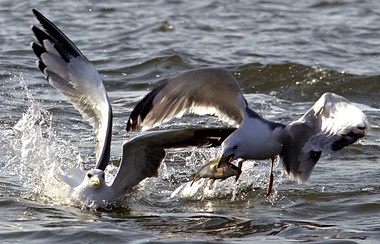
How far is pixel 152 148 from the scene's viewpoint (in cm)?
774

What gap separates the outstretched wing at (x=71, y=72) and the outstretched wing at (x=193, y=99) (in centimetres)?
89

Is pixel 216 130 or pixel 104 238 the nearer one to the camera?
pixel 104 238

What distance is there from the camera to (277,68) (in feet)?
43.3

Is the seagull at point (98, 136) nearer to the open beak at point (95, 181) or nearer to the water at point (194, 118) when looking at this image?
the open beak at point (95, 181)

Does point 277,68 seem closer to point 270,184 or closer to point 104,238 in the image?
point 270,184

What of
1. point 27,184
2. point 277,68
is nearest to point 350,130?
point 27,184

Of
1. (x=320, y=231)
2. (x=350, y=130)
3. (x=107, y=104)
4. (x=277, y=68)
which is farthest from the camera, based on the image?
(x=277, y=68)

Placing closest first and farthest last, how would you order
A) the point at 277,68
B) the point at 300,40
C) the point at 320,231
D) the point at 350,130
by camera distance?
the point at 350,130, the point at 320,231, the point at 277,68, the point at 300,40

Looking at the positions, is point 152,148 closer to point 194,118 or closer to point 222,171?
point 222,171

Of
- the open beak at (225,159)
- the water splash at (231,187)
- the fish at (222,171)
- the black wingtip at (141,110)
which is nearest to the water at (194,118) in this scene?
the water splash at (231,187)

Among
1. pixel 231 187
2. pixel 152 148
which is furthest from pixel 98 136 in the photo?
pixel 231 187

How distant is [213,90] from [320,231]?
1424mm

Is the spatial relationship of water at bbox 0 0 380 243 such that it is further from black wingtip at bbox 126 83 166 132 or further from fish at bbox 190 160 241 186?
black wingtip at bbox 126 83 166 132

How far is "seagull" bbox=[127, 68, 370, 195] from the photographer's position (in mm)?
6852
